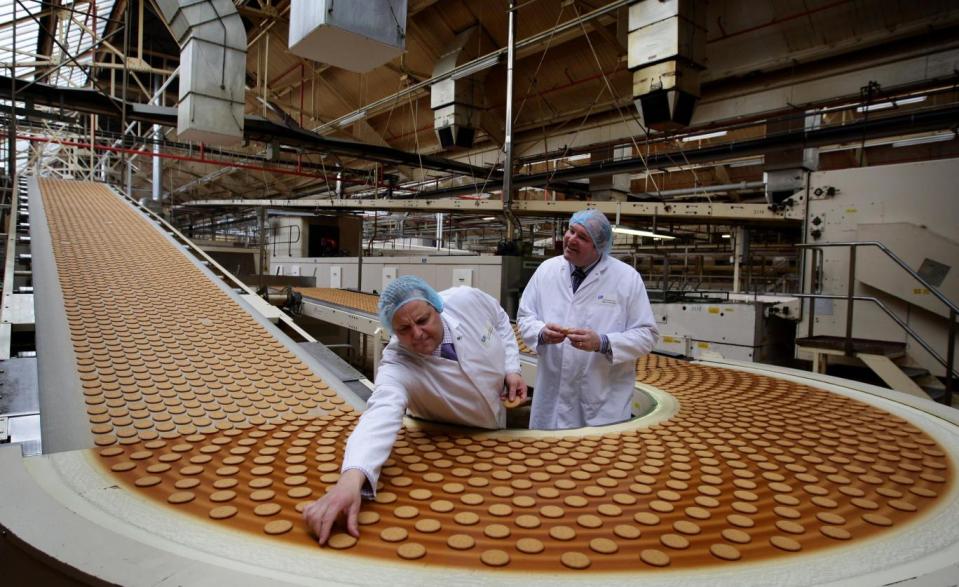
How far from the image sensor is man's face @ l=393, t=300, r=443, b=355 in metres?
1.26

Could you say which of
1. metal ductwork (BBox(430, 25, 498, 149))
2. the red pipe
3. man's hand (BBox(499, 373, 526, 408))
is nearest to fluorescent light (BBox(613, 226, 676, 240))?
the red pipe

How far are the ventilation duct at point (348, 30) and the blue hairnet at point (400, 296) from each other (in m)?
2.12

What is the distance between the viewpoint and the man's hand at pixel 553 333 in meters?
1.73

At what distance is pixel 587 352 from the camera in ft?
6.31

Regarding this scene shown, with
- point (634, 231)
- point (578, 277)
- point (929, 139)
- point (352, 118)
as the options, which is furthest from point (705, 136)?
point (578, 277)

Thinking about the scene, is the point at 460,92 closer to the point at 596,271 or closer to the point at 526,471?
the point at 596,271

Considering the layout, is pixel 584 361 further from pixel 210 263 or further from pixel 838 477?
pixel 210 263

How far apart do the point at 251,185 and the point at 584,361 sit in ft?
44.8

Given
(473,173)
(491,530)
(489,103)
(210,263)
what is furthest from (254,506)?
(473,173)

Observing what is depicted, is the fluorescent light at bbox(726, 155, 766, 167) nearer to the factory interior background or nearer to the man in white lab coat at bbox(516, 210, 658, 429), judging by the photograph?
the factory interior background

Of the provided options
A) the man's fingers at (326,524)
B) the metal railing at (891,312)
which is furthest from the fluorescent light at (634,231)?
the man's fingers at (326,524)

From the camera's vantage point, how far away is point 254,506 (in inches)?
37.3

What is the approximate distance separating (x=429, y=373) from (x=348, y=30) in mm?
2311

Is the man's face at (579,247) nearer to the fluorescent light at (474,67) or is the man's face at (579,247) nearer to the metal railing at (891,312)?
the metal railing at (891,312)
